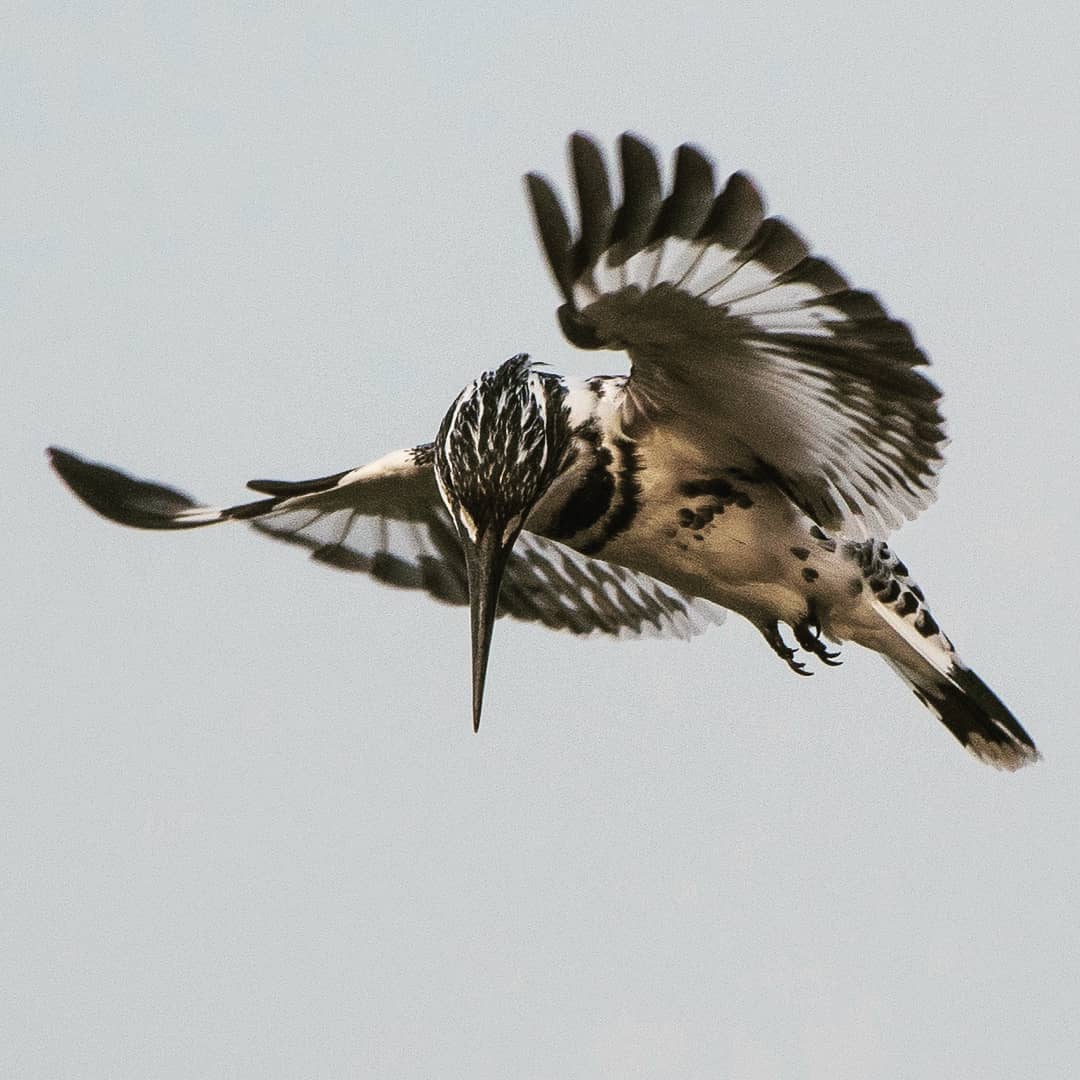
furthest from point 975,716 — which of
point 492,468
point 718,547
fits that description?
point 492,468

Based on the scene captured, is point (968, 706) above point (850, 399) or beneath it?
beneath

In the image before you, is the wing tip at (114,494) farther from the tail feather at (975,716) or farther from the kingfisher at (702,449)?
the tail feather at (975,716)

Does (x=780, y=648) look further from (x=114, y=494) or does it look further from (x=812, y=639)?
(x=114, y=494)

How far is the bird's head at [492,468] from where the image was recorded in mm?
6629

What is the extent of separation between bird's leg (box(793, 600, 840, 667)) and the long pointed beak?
4.43ft

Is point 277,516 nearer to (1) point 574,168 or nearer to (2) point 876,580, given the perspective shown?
(2) point 876,580

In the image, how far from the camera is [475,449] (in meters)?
6.66

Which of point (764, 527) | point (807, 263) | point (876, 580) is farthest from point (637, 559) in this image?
point (807, 263)

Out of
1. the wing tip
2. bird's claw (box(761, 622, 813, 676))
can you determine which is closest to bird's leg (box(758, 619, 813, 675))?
bird's claw (box(761, 622, 813, 676))

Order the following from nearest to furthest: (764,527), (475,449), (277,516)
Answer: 1. (475,449)
2. (764,527)
3. (277,516)

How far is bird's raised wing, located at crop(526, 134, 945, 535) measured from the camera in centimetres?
561

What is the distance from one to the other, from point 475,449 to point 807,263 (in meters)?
1.34

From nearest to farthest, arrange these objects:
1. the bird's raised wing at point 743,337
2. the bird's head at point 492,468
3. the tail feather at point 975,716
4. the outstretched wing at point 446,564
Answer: the bird's raised wing at point 743,337
the bird's head at point 492,468
the tail feather at point 975,716
the outstretched wing at point 446,564

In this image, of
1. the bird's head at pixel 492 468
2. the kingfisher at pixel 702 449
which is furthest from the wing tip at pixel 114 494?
the bird's head at pixel 492 468
